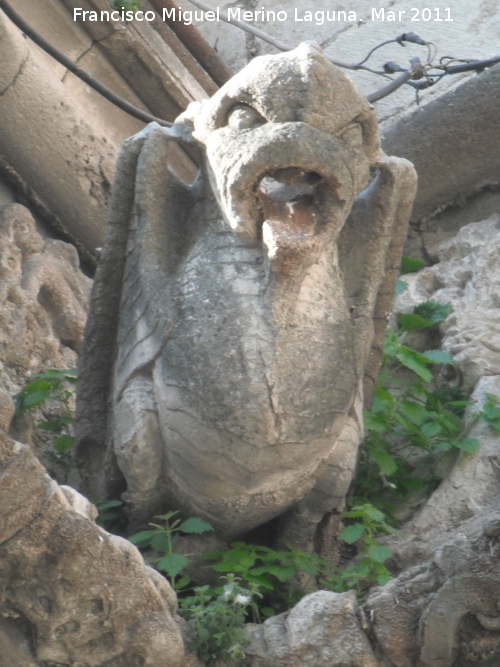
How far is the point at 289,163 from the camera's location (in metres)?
2.54

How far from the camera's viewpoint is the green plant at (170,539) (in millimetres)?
2449

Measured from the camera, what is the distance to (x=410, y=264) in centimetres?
371

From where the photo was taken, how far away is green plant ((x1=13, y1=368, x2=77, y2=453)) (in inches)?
116

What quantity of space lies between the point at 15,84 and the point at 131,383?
1.36m

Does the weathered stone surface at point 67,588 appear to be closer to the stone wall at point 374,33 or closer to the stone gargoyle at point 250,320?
the stone gargoyle at point 250,320

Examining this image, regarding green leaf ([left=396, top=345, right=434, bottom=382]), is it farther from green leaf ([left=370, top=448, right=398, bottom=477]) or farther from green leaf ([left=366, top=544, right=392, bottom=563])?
green leaf ([left=366, top=544, right=392, bottom=563])

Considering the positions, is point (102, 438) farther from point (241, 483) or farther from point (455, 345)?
point (455, 345)

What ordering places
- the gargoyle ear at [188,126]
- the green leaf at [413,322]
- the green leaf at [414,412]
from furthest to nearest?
the green leaf at [413,322] → the green leaf at [414,412] → the gargoyle ear at [188,126]

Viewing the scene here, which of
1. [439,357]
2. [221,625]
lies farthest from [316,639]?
[439,357]

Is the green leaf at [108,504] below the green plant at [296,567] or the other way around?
the other way around

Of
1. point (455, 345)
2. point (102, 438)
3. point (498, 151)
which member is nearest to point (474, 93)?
point (498, 151)

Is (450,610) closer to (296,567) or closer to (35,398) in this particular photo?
(296,567)

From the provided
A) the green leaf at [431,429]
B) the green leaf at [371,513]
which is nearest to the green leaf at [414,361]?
the green leaf at [431,429]

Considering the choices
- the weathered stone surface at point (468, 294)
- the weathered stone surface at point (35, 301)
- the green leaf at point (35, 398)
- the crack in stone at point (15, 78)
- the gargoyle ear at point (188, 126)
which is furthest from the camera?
the crack in stone at point (15, 78)
